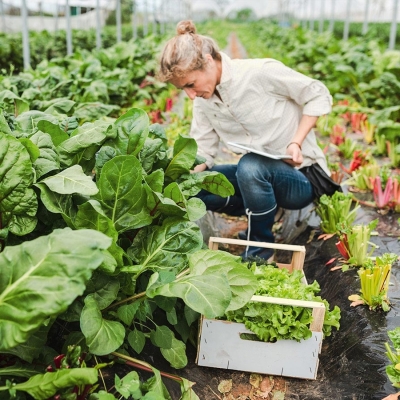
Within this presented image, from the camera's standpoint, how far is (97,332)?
2.02 metres

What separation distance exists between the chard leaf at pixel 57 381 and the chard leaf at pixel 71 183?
69cm

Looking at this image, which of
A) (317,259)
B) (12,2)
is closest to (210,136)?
(317,259)

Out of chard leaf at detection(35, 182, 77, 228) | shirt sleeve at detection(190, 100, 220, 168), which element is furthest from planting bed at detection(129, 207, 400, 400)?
shirt sleeve at detection(190, 100, 220, 168)

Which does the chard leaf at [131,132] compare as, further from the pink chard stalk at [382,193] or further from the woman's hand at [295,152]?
the pink chard stalk at [382,193]

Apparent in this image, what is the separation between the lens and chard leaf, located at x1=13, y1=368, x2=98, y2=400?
173 cm

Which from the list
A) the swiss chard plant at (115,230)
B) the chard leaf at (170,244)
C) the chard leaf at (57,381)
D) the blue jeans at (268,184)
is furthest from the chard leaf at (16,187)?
the blue jeans at (268,184)

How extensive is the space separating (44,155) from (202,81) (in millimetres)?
1362

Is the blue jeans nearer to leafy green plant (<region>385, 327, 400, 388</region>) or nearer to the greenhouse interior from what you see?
the greenhouse interior

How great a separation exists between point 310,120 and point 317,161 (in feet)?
1.33

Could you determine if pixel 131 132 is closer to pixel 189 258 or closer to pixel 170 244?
pixel 170 244

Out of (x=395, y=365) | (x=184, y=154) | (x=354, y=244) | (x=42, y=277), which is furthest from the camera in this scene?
(x=354, y=244)

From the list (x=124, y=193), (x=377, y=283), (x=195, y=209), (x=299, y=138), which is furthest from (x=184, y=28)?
(x=377, y=283)

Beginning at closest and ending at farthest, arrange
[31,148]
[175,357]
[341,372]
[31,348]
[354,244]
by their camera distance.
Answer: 1. [31,348]
2. [31,148]
3. [175,357]
4. [341,372]
5. [354,244]

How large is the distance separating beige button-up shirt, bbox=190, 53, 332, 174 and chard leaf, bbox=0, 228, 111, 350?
212 centimetres
